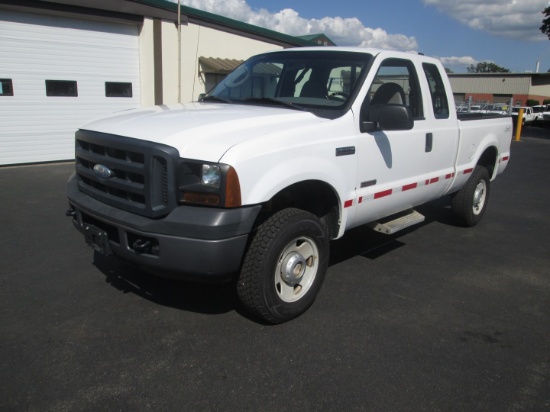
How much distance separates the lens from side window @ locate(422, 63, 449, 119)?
4975 millimetres

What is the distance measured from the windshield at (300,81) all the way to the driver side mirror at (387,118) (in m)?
0.22

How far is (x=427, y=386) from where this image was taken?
9.21 feet

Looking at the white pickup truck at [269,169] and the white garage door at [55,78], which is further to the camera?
the white garage door at [55,78]

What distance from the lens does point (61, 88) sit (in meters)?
10.8

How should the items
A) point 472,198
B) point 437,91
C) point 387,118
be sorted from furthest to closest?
point 472,198 < point 437,91 < point 387,118

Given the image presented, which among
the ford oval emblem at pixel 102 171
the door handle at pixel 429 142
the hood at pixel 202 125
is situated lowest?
the ford oval emblem at pixel 102 171

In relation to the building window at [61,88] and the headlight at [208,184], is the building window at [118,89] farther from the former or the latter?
the headlight at [208,184]

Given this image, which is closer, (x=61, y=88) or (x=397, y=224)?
(x=397, y=224)

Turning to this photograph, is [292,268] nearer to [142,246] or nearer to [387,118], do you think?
[142,246]

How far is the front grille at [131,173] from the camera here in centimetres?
294

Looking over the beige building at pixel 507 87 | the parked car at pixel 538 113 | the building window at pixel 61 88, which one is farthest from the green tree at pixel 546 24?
the building window at pixel 61 88

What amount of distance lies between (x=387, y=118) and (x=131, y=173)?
2017mm

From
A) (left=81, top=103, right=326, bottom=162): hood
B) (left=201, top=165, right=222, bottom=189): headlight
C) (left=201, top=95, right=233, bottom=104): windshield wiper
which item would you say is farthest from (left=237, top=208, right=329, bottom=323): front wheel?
(left=201, top=95, right=233, bottom=104): windshield wiper

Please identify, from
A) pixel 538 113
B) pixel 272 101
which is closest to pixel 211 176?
pixel 272 101
